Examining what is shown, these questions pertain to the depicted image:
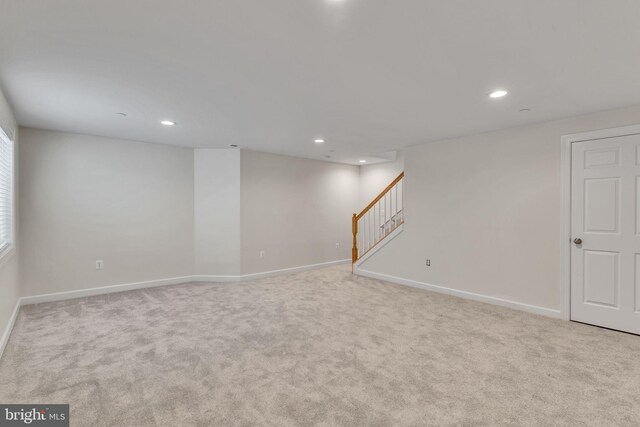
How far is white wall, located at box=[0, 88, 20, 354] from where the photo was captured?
2.88 m

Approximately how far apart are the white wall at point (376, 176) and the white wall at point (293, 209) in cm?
17

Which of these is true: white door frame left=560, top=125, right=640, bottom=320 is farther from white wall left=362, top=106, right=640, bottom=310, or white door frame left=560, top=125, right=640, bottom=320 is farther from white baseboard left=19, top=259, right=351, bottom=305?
white baseboard left=19, top=259, right=351, bottom=305

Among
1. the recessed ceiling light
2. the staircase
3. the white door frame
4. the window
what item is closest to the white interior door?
the white door frame

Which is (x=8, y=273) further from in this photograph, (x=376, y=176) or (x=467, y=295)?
(x=376, y=176)

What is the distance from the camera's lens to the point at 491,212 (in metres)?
4.22

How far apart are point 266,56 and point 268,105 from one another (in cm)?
103

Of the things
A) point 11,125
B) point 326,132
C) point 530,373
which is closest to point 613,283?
point 530,373

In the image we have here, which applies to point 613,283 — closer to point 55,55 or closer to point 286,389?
point 286,389

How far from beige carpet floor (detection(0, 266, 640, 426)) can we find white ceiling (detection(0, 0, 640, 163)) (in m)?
2.33

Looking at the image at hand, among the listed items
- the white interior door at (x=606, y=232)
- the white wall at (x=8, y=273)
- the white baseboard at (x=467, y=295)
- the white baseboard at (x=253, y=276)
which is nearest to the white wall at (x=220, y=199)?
the white baseboard at (x=253, y=276)

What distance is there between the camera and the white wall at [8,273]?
2.88 metres

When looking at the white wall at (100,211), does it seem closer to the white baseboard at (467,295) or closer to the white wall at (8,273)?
the white wall at (8,273)

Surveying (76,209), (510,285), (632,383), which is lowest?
(632,383)

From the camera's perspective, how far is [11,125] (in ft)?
11.0
